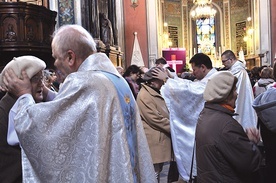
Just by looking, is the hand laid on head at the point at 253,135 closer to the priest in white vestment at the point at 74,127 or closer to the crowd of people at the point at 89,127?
the crowd of people at the point at 89,127

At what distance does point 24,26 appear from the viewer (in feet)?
31.4

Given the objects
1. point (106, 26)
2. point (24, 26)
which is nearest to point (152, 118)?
point (24, 26)

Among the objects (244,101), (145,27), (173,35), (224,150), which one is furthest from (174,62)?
(224,150)

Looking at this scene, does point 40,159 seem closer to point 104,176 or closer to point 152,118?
point 104,176

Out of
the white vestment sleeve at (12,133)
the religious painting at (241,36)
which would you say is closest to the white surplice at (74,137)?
the white vestment sleeve at (12,133)

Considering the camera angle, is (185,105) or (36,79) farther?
(185,105)

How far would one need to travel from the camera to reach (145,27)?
64.1 ft

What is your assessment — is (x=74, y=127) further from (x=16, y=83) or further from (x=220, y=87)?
(x=220, y=87)

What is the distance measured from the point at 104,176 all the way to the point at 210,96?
1.05 metres

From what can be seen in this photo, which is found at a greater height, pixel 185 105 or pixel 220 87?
pixel 220 87

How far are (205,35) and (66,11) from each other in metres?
18.5

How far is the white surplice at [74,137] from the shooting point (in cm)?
196

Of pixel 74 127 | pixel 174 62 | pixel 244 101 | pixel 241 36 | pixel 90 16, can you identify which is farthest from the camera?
pixel 241 36

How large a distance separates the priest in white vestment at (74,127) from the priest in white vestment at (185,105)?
2.54 meters
